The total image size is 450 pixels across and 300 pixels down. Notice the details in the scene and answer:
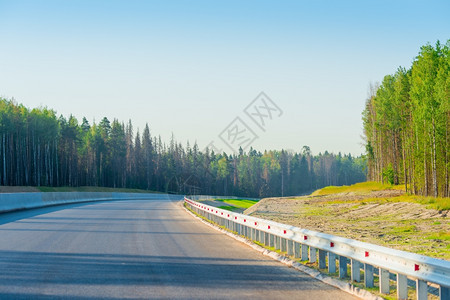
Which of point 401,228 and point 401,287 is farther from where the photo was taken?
point 401,228

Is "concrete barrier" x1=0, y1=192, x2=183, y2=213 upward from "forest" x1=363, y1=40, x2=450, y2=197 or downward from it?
downward

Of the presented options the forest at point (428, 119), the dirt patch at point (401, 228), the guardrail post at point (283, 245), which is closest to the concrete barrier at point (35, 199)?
the dirt patch at point (401, 228)

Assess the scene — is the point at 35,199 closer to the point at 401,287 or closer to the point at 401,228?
the point at 401,228

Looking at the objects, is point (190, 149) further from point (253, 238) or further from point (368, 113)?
point (253, 238)

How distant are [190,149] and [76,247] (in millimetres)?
184915

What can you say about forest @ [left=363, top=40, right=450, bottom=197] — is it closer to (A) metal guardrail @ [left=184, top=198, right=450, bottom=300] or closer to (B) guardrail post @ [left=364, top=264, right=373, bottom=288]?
(A) metal guardrail @ [left=184, top=198, right=450, bottom=300]

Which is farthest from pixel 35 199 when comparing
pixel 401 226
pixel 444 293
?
pixel 444 293

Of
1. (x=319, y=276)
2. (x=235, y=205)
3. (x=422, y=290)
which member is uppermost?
(x=422, y=290)

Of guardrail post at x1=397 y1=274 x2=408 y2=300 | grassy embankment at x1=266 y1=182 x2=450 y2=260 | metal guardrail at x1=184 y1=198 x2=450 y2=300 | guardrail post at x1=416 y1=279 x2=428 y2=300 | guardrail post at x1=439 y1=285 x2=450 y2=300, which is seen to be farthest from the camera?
grassy embankment at x1=266 y1=182 x2=450 y2=260

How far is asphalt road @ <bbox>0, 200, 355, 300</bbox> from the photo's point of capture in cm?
820

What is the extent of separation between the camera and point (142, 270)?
10.3 metres

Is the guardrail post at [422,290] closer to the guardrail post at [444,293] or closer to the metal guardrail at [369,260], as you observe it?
the metal guardrail at [369,260]

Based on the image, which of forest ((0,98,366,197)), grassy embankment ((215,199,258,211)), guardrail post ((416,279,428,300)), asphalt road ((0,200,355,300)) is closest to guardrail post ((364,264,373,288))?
asphalt road ((0,200,355,300))

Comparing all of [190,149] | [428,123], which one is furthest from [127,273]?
[190,149]
